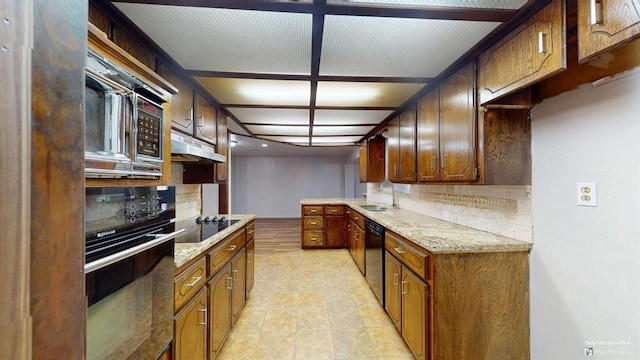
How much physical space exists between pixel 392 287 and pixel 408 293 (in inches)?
13.4

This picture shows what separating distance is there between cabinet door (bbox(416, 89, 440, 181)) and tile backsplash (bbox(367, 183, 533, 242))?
0.32 m

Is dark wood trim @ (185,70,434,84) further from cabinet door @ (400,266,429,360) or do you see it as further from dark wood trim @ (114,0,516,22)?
cabinet door @ (400,266,429,360)

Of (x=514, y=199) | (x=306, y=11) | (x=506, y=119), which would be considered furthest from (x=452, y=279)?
(x=306, y=11)

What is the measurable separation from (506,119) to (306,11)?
1368mm

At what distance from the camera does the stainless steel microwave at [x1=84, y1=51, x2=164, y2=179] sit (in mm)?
700

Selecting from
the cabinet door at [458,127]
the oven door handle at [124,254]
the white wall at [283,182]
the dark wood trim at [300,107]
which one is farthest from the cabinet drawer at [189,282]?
the white wall at [283,182]

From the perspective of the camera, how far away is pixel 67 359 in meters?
0.30

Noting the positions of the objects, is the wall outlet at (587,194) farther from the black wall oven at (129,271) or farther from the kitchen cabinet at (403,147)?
the black wall oven at (129,271)

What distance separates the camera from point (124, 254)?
79 centimetres

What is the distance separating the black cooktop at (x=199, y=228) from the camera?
5.51ft

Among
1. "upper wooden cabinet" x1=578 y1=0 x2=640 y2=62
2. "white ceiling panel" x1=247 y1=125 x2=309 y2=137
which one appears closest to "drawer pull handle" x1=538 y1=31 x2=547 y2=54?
"upper wooden cabinet" x1=578 y1=0 x2=640 y2=62

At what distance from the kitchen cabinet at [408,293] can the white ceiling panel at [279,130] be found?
218 centimetres

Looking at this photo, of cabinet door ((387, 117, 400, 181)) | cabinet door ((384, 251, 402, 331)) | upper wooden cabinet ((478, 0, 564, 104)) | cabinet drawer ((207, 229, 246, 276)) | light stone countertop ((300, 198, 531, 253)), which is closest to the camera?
upper wooden cabinet ((478, 0, 564, 104))

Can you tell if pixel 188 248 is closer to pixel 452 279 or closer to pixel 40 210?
pixel 40 210
